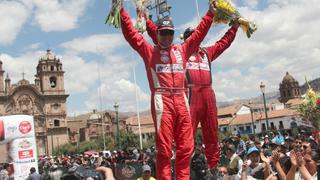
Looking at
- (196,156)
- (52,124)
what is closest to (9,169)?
(196,156)

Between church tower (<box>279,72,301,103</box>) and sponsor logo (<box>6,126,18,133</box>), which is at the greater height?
church tower (<box>279,72,301,103</box>)

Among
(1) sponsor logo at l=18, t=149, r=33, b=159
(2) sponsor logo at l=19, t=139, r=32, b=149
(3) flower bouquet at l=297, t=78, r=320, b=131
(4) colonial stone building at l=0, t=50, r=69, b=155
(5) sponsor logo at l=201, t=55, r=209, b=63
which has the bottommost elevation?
(1) sponsor logo at l=18, t=149, r=33, b=159

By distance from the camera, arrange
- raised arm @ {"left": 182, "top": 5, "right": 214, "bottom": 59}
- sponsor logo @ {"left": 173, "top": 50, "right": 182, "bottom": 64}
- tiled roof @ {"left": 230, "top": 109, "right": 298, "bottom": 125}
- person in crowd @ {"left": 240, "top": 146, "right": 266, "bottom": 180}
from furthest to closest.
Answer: tiled roof @ {"left": 230, "top": 109, "right": 298, "bottom": 125}
person in crowd @ {"left": 240, "top": 146, "right": 266, "bottom": 180}
raised arm @ {"left": 182, "top": 5, "right": 214, "bottom": 59}
sponsor logo @ {"left": 173, "top": 50, "right": 182, "bottom": 64}

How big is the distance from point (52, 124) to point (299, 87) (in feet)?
191

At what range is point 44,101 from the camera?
87938mm

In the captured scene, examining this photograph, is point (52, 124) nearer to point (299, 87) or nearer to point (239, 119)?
point (239, 119)

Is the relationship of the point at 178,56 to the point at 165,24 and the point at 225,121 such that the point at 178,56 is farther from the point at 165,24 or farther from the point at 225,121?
the point at 225,121

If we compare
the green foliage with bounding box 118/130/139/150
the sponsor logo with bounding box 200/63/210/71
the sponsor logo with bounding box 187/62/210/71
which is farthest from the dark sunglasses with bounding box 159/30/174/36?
the green foliage with bounding box 118/130/139/150

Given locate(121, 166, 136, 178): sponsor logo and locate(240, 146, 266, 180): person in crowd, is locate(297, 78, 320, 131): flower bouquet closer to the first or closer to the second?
locate(121, 166, 136, 178): sponsor logo

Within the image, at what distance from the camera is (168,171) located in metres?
5.28

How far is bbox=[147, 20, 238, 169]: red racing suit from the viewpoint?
6.16 m

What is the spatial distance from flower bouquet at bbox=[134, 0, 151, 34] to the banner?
1433 centimetres

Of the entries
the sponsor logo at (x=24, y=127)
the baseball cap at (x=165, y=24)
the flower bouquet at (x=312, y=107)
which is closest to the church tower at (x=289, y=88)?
the sponsor logo at (x=24, y=127)

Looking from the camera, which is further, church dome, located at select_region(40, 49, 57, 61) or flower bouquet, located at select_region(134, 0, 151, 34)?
church dome, located at select_region(40, 49, 57, 61)
